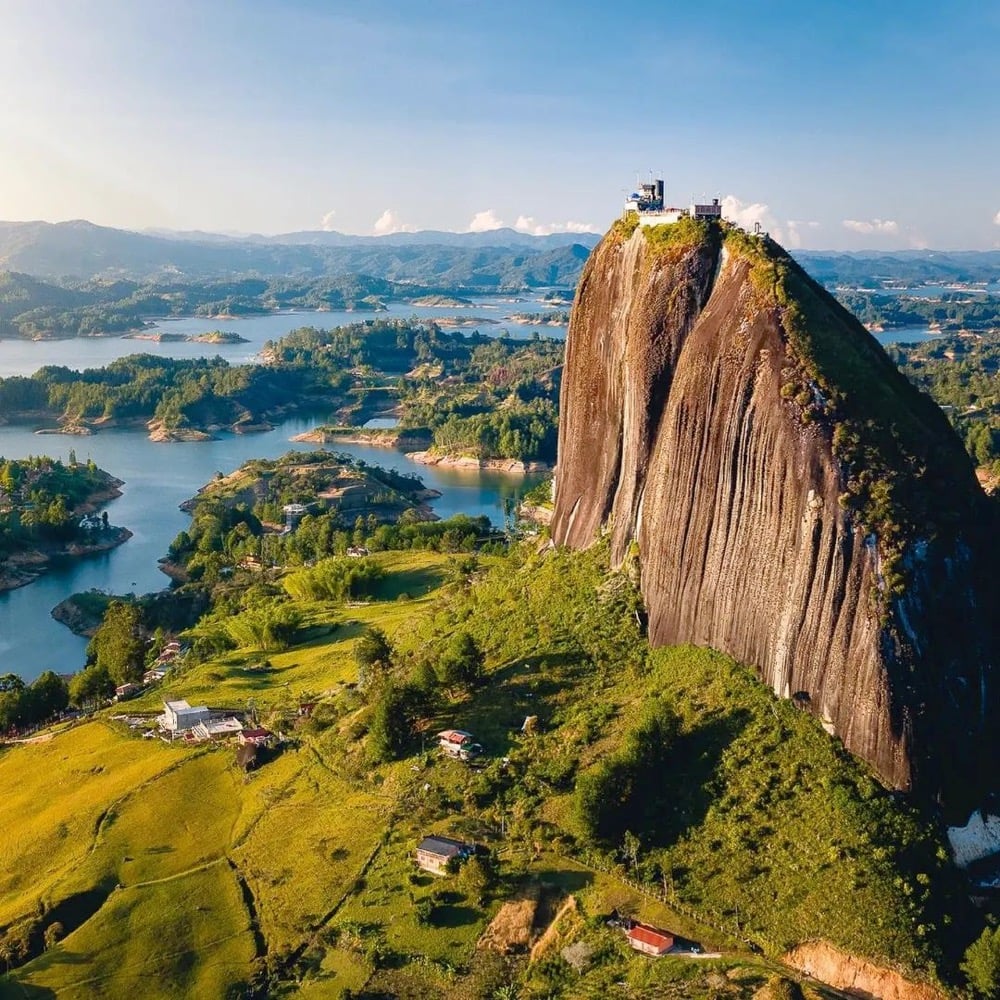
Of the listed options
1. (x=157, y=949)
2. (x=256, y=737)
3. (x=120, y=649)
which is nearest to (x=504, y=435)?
(x=120, y=649)

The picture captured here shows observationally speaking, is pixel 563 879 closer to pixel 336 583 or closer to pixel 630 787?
pixel 630 787

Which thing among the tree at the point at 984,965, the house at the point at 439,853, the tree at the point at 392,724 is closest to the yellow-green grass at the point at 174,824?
the tree at the point at 392,724

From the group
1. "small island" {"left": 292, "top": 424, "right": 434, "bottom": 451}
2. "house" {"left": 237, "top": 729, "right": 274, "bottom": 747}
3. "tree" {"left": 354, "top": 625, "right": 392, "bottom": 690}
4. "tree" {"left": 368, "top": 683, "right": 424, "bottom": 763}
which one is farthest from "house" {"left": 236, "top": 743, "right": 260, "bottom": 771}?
"small island" {"left": 292, "top": 424, "right": 434, "bottom": 451}

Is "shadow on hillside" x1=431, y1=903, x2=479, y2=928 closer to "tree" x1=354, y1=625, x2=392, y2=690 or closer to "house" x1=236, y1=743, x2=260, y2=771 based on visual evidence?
"house" x1=236, y1=743, x2=260, y2=771

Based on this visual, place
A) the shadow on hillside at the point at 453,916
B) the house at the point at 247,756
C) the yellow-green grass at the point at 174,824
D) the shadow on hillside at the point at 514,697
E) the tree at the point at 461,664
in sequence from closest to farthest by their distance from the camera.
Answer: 1. the shadow on hillside at the point at 453,916
2. the yellow-green grass at the point at 174,824
3. the shadow on hillside at the point at 514,697
4. the tree at the point at 461,664
5. the house at the point at 247,756

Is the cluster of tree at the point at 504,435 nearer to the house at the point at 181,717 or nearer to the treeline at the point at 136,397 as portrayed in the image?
the treeline at the point at 136,397
